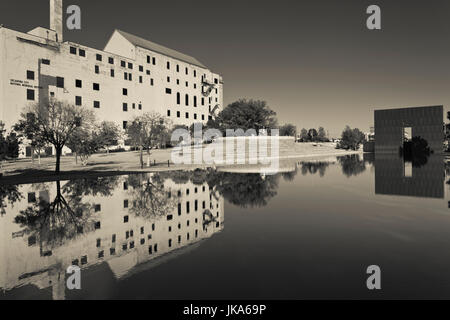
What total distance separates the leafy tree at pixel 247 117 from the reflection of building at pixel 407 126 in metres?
28.9

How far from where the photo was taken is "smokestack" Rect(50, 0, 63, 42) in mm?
47900

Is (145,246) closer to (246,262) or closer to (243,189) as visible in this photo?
(246,262)

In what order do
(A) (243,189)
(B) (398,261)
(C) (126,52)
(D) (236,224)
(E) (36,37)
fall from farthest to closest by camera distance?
(C) (126,52), (E) (36,37), (A) (243,189), (D) (236,224), (B) (398,261)

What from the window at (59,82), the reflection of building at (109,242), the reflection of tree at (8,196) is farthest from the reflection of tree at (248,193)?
the window at (59,82)

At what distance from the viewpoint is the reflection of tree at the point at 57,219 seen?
804cm

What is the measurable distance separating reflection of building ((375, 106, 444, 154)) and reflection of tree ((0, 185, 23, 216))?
7899cm

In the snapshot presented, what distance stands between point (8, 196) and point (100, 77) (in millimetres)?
45241

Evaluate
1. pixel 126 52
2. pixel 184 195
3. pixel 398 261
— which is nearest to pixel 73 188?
pixel 184 195

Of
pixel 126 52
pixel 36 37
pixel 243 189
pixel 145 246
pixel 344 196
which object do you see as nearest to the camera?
pixel 145 246

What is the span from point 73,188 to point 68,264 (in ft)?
40.6

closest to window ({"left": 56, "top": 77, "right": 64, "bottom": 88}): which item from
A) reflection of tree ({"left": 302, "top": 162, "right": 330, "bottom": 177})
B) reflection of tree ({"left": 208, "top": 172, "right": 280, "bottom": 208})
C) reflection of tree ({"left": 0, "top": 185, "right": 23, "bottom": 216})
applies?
reflection of tree ({"left": 0, "top": 185, "right": 23, "bottom": 216})

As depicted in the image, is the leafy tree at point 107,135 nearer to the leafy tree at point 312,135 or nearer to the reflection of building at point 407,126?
the reflection of building at point 407,126

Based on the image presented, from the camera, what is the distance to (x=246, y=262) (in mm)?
6047

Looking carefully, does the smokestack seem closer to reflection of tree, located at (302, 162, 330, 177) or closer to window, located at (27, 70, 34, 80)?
window, located at (27, 70, 34, 80)
